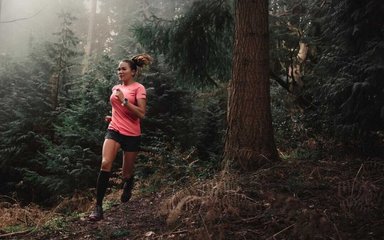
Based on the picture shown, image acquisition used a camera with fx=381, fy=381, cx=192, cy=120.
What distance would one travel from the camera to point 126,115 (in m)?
5.71

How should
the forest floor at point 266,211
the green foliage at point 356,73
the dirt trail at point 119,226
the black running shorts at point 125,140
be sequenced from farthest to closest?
the green foliage at point 356,73 → the black running shorts at point 125,140 → the dirt trail at point 119,226 → the forest floor at point 266,211

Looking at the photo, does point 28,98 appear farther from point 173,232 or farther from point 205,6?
point 173,232

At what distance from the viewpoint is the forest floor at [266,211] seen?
345 centimetres

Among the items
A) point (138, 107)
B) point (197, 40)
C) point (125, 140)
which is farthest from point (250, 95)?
point (197, 40)

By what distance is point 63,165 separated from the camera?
10.9m

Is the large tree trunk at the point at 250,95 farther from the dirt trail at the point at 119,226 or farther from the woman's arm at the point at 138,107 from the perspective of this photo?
the dirt trail at the point at 119,226

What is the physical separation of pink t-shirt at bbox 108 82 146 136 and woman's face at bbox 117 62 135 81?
18cm

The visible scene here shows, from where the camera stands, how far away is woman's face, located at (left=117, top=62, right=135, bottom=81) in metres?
5.91

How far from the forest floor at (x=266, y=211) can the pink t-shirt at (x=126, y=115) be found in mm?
1271

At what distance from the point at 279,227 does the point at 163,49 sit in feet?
21.7

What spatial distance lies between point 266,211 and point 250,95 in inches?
93.1

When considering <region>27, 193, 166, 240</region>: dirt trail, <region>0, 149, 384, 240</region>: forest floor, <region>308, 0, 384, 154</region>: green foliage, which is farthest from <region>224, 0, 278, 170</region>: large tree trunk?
<region>27, 193, 166, 240</region>: dirt trail

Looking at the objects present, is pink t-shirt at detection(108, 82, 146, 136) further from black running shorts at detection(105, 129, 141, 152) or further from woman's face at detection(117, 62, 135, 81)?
woman's face at detection(117, 62, 135, 81)

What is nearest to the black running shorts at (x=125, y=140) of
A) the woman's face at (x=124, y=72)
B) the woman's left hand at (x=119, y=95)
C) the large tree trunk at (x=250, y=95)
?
the woman's left hand at (x=119, y=95)
